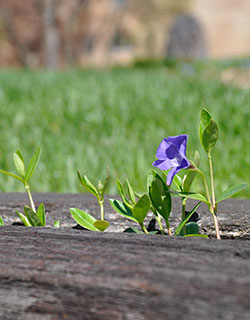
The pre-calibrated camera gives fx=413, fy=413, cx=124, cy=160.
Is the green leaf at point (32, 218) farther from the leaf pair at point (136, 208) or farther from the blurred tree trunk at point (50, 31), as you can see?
the blurred tree trunk at point (50, 31)

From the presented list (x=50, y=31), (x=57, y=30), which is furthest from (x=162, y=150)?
(x=57, y=30)

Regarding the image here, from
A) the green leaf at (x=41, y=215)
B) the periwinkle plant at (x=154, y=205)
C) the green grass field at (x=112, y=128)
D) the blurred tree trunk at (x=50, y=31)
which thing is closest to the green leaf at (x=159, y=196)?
the periwinkle plant at (x=154, y=205)

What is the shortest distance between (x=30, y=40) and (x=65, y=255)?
14.6 meters

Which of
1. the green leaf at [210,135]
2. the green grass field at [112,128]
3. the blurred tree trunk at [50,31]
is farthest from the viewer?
the blurred tree trunk at [50,31]

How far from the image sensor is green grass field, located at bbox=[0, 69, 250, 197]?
77.9 inches

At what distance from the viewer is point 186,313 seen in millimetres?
483

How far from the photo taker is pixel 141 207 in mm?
737

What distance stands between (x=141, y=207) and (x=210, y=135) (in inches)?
6.9

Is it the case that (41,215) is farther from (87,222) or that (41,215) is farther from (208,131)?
(208,131)

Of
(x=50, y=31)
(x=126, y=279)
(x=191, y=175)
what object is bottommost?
(x=126, y=279)

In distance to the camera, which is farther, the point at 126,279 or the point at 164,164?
the point at 164,164

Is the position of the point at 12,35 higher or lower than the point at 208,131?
higher

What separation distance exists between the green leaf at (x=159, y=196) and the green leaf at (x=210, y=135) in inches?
4.4

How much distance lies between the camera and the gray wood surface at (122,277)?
0.49 metres
